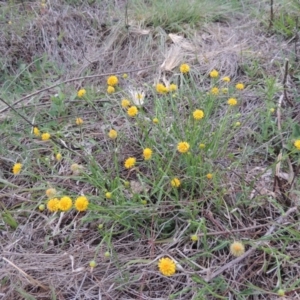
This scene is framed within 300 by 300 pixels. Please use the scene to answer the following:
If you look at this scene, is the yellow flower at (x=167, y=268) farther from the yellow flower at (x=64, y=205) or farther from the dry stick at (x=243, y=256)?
the yellow flower at (x=64, y=205)

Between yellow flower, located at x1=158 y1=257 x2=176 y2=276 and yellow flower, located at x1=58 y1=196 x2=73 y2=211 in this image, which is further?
yellow flower, located at x1=58 y1=196 x2=73 y2=211

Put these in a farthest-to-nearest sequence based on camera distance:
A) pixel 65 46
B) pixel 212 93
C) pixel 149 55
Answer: pixel 65 46 → pixel 149 55 → pixel 212 93

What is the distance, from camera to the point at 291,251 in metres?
1.27

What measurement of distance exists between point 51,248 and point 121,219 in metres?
0.28

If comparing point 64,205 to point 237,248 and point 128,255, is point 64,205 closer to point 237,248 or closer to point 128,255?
point 128,255

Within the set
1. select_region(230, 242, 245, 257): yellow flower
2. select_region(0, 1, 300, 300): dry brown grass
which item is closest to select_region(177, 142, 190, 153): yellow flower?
select_region(0, 1, 300, 300): dry brown grass

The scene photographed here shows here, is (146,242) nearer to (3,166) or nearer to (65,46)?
(3,166)

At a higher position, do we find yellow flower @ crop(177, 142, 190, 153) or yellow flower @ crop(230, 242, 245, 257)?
yellow flower @ crop(177, 142, 190, 153)

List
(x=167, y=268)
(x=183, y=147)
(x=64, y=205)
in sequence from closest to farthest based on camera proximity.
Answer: (x=167, y=268), (x=64, y=205), (x=183, y=147)

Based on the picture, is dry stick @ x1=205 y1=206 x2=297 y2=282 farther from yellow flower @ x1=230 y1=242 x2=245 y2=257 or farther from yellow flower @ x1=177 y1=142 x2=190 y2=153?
yellow flower @ x1=177 y1=142 x2=190 y2=153

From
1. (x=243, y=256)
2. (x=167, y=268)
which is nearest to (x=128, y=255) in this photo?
(x=167, y=268)

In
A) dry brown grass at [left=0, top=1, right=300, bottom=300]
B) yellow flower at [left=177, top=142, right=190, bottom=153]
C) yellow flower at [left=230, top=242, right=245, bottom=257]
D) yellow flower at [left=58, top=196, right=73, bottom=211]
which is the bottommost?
dry brown grass at [left=0, top=1, right=300, bottom=300]

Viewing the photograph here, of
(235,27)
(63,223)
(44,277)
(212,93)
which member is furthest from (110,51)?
(44,277)

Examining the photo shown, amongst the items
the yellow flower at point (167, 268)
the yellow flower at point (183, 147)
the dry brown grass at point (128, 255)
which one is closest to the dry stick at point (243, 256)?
the dry brown grass at point (128, 255)
